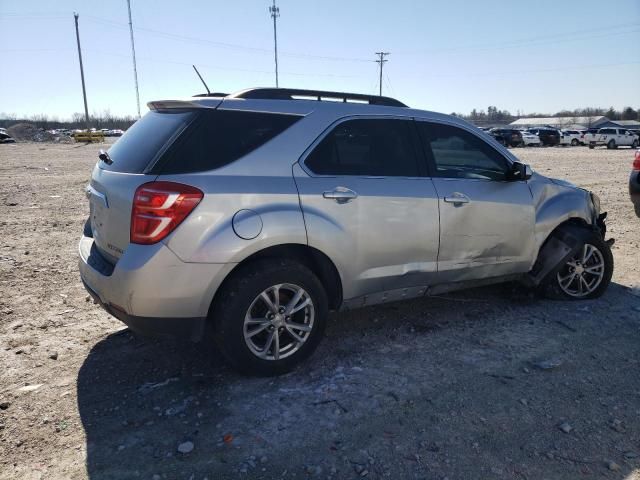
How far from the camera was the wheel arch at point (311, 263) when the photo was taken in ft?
10.7

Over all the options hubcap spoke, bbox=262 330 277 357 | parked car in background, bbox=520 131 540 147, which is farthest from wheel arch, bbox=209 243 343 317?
parked car in background, bbox=520 131 540 147

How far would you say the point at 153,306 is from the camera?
300cm

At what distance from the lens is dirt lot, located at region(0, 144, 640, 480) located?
261 cm

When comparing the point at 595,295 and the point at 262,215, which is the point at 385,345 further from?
the point at 595,295

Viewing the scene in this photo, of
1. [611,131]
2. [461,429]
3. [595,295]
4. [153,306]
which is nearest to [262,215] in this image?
[153,306]

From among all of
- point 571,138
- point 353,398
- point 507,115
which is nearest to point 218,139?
point 353,398

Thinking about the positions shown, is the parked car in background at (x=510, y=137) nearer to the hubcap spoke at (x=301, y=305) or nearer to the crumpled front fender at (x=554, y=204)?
the crumpled front fender at (x=554, y=204)

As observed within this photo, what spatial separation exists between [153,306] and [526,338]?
296 centimetres

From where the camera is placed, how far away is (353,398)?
320cm

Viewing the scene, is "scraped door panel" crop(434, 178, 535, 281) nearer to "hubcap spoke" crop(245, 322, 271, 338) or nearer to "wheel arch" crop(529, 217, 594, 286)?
"wheel arch" crop(529, 217, 594, 286)

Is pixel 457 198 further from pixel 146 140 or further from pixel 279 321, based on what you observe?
pixel 146 140

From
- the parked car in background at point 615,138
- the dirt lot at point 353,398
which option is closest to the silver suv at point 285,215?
the dirt lot at point 353,398

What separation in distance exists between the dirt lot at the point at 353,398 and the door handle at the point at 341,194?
1212 millimetres

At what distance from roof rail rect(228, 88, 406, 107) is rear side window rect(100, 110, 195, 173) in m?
0.43
